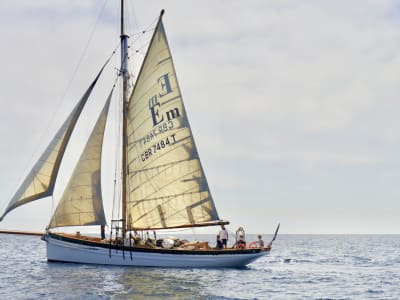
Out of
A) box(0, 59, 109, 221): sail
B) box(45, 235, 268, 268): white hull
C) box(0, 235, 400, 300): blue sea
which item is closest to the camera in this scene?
box(0, 235, 400, 300): blue sea

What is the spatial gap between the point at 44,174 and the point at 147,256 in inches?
352

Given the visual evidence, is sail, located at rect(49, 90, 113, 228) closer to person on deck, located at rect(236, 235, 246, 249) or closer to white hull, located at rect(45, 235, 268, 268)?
white hull, located at rect(45, 235, 268, 268)

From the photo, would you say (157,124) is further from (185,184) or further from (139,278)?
(139,278)

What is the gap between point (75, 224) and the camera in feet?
129

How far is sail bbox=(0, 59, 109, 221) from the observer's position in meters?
37.7

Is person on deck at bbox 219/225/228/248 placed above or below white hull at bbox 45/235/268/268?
above

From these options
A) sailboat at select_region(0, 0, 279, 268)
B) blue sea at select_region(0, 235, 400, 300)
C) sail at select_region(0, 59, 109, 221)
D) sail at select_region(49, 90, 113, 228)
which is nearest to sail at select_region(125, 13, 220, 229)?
sailboat at select_region(0, 0, 279, 268)

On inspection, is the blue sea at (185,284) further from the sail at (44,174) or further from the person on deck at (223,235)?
the sail at (44,174)

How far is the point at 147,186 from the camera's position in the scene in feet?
131

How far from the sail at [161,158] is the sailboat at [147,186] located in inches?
2.8

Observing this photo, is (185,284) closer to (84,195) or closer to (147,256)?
(147,256)

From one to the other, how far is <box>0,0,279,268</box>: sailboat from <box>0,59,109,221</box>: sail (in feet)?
0.22

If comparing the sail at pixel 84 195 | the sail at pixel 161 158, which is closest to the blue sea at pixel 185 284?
the sail at pixel 84 195

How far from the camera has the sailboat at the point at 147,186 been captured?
38.6m
